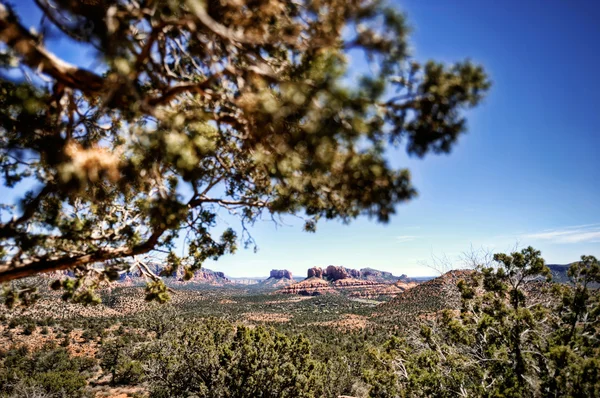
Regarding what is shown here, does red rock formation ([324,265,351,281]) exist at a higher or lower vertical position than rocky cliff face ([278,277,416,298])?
higher

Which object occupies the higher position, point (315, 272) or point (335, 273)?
point (315, 272)

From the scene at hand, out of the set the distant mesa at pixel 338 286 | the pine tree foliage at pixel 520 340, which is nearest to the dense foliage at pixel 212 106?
the pine tree foliage at pixel 520 340

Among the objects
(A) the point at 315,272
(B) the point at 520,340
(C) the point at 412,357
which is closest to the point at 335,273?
(A) the point at 315,272

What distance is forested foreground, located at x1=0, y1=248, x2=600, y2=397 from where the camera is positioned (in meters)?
8.19

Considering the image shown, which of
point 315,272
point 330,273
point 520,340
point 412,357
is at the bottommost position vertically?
point 330,273

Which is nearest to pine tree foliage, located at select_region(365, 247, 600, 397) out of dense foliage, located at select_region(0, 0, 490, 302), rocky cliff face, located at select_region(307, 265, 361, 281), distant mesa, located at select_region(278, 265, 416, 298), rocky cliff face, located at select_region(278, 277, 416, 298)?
dense foliage, located at select_region(0, 0, 490, 302)

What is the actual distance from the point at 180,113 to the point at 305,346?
633 inches

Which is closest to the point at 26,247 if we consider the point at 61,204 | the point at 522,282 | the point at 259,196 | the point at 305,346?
the point at 61,204

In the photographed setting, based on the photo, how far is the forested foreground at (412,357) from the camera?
819 cm

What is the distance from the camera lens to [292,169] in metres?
4.25

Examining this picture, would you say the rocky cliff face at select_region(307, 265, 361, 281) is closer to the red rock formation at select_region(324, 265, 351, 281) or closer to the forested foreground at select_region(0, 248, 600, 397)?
the red rock formation at select_region(324, 265, 351, 281)

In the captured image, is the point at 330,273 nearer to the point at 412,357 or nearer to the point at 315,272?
the point at 315,272

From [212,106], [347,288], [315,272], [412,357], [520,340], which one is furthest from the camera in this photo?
[315,272]

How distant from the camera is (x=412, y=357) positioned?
12266 millimetres
